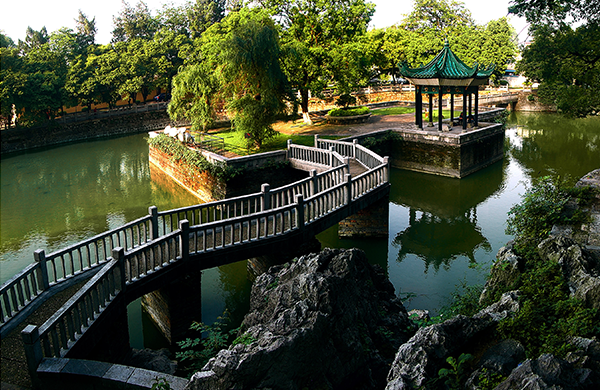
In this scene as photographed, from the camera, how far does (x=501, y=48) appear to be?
44.1m

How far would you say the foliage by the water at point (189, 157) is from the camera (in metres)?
18.2

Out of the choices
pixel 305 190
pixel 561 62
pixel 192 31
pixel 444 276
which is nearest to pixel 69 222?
pixel 305 190

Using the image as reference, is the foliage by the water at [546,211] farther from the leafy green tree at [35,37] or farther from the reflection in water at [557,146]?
the leafy green tree at [35,37]

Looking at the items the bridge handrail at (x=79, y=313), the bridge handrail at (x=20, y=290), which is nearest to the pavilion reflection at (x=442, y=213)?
the bridge handrail at (x=79, y=313)

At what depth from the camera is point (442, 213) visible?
18.2 m

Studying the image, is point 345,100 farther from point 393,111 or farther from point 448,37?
point 448,37

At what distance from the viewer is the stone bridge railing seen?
268 inches

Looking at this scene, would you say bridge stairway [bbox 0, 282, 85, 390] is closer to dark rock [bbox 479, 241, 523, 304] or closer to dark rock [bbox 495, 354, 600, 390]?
dark rock [bbox 495, 354, 600, 390]

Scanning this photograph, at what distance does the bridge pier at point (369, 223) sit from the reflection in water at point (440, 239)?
83 cm

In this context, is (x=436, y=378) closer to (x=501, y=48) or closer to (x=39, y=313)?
(x=39, y=313)

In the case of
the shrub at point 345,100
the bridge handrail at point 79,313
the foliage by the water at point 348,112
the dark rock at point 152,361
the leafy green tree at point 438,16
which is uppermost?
the leafy green tree at point 438,16

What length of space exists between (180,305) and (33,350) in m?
3.80

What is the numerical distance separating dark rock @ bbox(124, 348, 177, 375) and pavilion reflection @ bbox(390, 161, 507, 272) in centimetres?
763

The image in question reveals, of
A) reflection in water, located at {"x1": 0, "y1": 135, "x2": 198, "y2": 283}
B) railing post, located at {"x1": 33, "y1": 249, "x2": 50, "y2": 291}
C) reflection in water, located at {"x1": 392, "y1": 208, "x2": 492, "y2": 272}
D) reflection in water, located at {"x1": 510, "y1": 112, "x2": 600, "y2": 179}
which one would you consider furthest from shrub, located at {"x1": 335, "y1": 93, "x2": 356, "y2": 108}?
railing post, located at {"x1": 33, "y1": 249, "x2": 50, "y2": 291}
